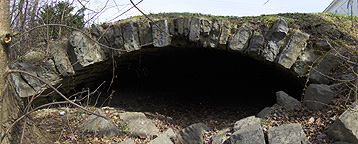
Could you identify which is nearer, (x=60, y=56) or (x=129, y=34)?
(x=60, y=56)

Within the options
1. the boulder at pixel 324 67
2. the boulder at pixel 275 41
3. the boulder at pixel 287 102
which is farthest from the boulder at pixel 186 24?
the boulder at pixel 324 67

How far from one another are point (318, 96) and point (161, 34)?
2.99m

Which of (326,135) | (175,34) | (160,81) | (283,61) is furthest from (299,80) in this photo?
(160,81)

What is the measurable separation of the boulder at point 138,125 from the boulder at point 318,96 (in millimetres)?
2708

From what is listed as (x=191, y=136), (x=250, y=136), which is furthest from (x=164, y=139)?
(x=250, y=136)

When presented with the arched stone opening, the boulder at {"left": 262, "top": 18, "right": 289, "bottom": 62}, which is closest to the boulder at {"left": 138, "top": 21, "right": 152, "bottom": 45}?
the arched stone opening

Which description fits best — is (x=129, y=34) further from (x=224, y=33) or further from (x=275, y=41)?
(x=275, y=41)

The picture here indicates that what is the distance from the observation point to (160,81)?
26.7ft

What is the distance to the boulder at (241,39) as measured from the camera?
466 centimetres

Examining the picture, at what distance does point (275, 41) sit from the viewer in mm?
4539

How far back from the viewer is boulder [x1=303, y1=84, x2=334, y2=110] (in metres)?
3.93

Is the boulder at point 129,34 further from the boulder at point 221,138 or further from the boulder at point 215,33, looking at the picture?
the boulder at point 221,138

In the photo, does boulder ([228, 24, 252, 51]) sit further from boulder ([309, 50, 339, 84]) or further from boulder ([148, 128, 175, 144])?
boulder ([148, 128, 175, 144])

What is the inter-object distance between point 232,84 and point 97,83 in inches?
171
